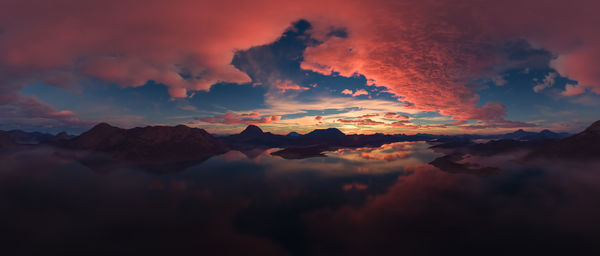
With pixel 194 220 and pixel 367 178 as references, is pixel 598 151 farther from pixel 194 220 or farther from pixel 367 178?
pixel 194 220

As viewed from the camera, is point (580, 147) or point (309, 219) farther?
point (580, 147)

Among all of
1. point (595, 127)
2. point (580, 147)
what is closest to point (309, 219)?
point (580, 147)

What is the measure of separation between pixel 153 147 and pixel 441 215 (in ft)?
754

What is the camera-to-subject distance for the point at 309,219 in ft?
153

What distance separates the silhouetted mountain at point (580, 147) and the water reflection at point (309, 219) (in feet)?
233

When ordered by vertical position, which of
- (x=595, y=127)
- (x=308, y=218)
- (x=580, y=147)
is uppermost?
(x=595, y=127)

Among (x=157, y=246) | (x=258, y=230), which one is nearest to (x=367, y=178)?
(x=258, y=230)

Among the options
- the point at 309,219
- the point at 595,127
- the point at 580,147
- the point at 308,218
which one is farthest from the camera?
the point at 595,127

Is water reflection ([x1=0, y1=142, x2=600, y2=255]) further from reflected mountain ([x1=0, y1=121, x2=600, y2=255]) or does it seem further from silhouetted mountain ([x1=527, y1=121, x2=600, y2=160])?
silhouetted mountain ([x1=527, y1=121, x2=600, y2=160])

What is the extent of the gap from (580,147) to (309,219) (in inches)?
7810

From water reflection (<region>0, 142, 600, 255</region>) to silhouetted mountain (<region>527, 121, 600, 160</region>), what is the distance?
70.9 metres

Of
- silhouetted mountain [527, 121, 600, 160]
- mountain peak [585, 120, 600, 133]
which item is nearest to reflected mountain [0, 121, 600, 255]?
silhouetted mountain [527, 121, 600, 160]

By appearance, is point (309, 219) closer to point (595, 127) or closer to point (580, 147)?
point (580, 147)

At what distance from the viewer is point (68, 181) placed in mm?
97750
